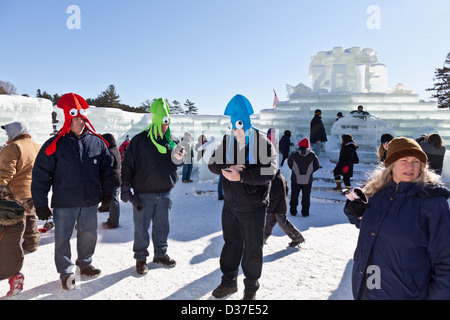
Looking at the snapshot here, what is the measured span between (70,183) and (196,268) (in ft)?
6.56

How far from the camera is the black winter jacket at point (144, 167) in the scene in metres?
3.45

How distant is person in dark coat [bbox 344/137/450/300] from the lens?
1.64 meters

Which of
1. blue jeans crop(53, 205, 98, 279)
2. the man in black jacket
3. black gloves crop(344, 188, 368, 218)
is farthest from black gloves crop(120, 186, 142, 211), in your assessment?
black gloves crop(344, 188, 368, 218)

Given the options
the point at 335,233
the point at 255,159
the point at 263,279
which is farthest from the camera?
the point at 335,233

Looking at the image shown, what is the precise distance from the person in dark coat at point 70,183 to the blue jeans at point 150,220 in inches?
19.7

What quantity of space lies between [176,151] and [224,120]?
31.5 feet

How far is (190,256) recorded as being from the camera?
4.15m

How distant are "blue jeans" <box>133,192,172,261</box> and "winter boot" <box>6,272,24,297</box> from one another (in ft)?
4.07

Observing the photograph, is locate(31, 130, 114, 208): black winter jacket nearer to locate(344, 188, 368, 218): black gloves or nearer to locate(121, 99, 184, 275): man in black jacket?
locate(121, 99, 184, 275): man in black jacket

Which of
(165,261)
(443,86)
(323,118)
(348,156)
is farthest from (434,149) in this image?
(443,86)

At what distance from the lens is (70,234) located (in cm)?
312

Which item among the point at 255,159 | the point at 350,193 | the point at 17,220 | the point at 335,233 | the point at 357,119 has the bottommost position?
the point at 335,233
